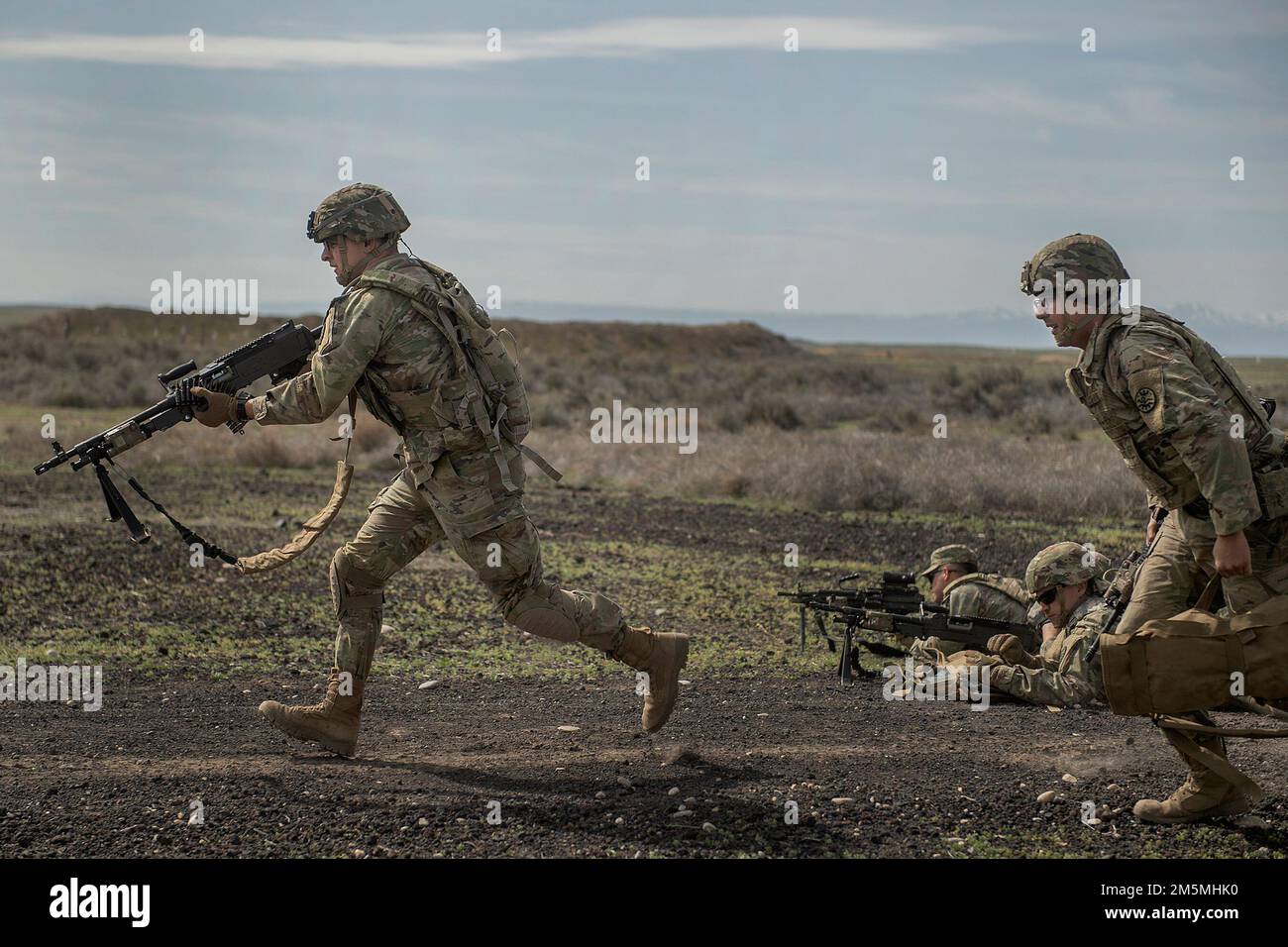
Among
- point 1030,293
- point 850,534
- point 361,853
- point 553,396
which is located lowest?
point 361,853

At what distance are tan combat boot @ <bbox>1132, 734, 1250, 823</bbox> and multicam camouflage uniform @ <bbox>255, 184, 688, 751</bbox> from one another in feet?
7.57

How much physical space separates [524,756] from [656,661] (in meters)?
0.74

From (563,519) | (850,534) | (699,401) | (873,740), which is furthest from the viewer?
(699,401)

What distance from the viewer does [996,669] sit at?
7.33m

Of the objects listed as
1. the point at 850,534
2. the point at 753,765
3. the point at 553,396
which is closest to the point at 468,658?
the point at 753,765

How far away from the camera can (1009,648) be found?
24.8 feet

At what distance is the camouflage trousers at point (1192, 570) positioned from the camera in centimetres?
500

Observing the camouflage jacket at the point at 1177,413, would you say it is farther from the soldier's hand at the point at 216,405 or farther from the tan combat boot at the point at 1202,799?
the soldier's hand at the point at 216,405

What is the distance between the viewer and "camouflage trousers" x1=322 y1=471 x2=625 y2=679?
5.85 m

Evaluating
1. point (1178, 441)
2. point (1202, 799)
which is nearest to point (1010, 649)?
point (1202, 799)

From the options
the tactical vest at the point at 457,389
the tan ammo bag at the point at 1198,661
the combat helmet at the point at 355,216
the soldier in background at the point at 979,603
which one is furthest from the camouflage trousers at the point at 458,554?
the soldier in background at the point at 979,603

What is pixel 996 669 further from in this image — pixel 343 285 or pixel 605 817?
pixel 343 285

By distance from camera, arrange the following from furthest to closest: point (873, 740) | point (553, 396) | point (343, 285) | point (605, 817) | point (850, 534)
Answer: point (553, 396), point (850, 534), point (873, 740), point (343, 285), point (605, 817)

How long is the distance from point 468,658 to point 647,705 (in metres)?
2.50
